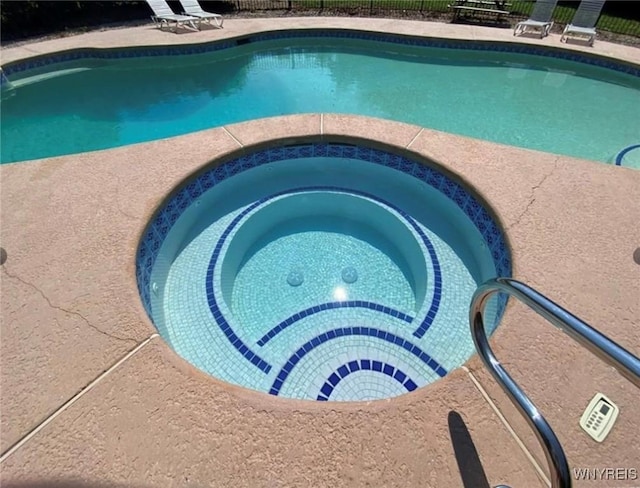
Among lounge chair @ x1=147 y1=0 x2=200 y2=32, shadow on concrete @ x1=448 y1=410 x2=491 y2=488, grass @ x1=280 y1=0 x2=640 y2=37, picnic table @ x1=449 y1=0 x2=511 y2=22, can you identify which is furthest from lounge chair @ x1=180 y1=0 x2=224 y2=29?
shadow on concrete @ x1=448 y1=410 x2=491 y2=488

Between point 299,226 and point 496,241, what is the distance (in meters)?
2.05

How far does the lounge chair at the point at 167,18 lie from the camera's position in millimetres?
8617

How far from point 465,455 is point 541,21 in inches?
400

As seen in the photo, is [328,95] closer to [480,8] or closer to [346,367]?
[346,367]

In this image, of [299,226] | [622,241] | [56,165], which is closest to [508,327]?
[622,241]

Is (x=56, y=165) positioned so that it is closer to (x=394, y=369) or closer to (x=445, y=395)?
(x=394, y=369)

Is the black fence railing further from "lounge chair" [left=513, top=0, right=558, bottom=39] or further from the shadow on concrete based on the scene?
the shadow on concrete

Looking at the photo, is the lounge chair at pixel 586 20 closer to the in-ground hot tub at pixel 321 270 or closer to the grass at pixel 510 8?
the grass at pixel 510 8

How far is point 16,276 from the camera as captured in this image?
247 cm

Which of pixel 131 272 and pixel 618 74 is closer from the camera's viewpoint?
pixel 131 272

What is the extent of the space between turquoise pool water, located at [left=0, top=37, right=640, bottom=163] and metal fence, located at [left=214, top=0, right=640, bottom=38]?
254cm

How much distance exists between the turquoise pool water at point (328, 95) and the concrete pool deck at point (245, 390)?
277cm

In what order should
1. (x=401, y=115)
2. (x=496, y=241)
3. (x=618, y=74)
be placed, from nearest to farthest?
(x=496, y=241)
(x=401, y=115)
(x=618, y=74)

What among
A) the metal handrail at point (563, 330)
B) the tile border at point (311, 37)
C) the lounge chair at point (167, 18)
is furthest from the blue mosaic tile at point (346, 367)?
the lounge chair at point (167, 18)
